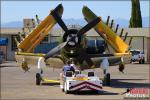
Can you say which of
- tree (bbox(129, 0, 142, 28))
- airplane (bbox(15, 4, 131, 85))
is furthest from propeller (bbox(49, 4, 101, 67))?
tree (bbox(129, 0, 142, 28))

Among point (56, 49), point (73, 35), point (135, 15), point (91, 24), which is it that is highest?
point (135, 15)

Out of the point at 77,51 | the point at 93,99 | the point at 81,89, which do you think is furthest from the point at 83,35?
the point at 93,99

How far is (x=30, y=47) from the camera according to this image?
29547 mm

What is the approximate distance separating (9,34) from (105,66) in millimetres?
52424

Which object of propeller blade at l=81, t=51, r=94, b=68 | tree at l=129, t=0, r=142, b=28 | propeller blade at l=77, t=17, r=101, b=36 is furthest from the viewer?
tree at l=129, t=0, r=142, b=28

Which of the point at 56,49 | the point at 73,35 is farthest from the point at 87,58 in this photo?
the point at 56,49

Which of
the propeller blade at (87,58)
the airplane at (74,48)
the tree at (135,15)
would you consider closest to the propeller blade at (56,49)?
the airplane at (74,48)

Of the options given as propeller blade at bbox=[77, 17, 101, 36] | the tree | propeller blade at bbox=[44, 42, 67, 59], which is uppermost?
the tree

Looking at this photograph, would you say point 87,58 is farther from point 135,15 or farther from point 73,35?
point 135,15

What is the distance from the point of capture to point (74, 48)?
88.0 feet

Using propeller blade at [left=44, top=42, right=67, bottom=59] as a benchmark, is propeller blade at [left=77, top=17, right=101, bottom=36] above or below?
above

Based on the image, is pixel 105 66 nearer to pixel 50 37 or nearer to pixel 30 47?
→ pixel 30 47

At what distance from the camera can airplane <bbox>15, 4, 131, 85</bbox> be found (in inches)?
1059

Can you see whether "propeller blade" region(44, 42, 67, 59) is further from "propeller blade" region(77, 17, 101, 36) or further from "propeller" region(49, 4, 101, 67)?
"propeller blade" region(77, 17, 101, 36)
